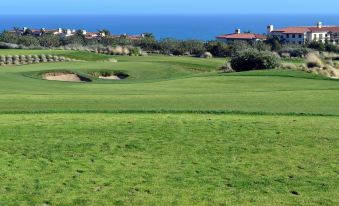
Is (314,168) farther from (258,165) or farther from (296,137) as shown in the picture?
(296,137)

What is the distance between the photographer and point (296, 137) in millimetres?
13859

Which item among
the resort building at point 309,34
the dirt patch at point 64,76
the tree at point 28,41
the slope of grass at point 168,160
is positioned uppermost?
the resort building at point 309,34

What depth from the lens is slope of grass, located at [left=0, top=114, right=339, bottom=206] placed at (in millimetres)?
9531

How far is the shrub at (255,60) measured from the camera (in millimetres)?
40938

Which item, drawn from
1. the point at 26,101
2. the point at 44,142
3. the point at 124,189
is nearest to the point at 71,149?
the point at 44,142

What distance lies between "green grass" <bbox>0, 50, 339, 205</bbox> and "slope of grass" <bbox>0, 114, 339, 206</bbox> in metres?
0.02

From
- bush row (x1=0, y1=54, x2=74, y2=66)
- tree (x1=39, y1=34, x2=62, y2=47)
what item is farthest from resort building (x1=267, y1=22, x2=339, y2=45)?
bush row (x1=0, y1=54, x2=74, y2=66)

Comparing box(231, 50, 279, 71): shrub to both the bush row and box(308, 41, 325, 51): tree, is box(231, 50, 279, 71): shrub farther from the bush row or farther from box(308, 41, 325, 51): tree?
box(308, 41, 325, 51): tree

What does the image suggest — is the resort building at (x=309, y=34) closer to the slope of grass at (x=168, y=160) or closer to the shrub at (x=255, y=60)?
the shrub at (x=255, y=60)

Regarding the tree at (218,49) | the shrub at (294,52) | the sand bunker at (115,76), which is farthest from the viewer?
the tree at (218,49)

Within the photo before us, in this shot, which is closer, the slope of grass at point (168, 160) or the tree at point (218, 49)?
the slope of grass at point (168, 160)

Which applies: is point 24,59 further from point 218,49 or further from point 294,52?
point 294,52

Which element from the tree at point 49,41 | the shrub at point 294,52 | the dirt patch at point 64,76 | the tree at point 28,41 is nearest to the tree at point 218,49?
the shrub at point 294,52

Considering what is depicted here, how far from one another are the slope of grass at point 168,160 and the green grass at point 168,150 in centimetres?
2
